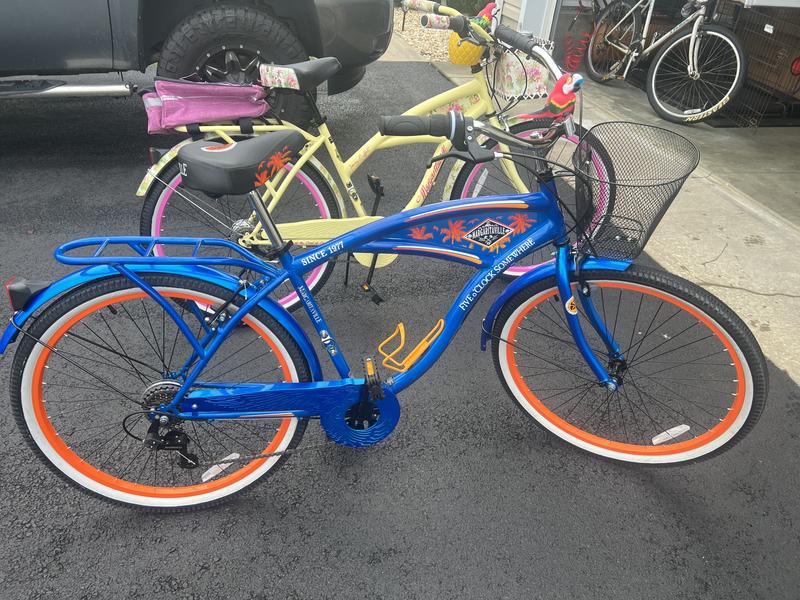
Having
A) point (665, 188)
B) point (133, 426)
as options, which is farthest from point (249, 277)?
point (665, 188)

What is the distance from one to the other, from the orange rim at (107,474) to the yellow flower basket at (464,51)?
5.82 ft

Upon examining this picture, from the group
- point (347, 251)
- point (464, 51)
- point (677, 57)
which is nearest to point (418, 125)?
point (347, 251)

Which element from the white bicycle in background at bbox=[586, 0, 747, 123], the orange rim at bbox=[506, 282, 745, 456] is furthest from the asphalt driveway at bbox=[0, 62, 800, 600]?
the white bicycle in background at bbox=[586, 0, 747, 123]

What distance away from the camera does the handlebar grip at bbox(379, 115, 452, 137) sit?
1.66 meters

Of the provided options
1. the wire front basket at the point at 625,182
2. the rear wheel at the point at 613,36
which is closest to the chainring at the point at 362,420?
the wire front basket at the point at 625,182

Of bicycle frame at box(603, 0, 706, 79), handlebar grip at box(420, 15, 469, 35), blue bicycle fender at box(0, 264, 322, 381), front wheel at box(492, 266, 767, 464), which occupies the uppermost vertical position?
handlebar grip at box(420, 15, 469, 35)

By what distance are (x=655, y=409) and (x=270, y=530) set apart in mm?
1699

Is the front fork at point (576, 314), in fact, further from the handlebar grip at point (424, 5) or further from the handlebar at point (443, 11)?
the handlebar grip at point (424, 5)

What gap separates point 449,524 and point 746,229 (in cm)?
315

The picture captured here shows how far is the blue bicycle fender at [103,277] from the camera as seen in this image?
1.77m

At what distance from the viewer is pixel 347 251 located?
76.0 inches

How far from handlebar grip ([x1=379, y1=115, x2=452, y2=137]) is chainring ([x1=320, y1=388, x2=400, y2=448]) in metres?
0.88

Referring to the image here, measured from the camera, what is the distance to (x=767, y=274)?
360 centimetres

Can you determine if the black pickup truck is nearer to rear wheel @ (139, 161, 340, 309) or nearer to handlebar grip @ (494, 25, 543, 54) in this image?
rear wheel @ (139, 161, 340, 309)
